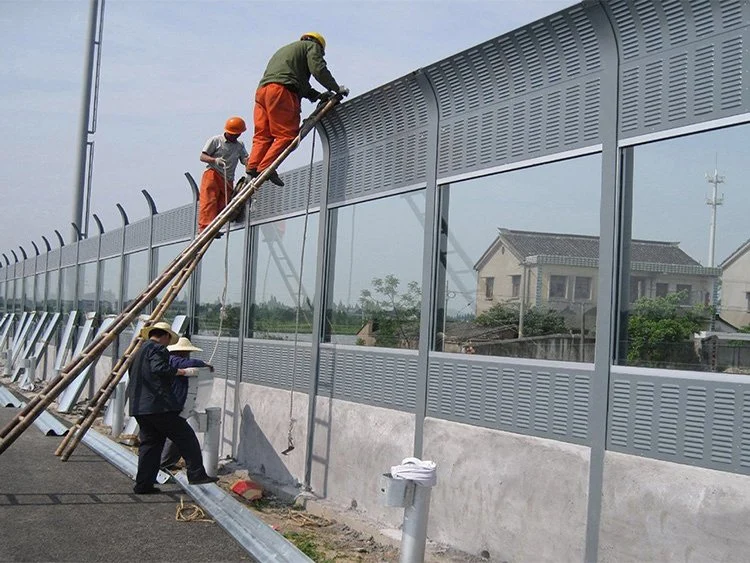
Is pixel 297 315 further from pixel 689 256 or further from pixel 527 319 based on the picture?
pixel 689 256

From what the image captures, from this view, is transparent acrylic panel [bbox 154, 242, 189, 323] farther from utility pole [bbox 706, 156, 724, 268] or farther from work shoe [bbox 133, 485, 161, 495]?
utility pole [bbox 706, 156, 724, 268]

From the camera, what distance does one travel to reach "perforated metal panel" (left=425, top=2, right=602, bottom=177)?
629cm

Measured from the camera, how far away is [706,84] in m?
5.40

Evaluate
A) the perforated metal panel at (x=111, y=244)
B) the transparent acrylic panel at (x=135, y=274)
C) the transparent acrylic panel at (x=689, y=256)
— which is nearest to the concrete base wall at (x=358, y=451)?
the transparent acrylic panel at (x=689, y=256)

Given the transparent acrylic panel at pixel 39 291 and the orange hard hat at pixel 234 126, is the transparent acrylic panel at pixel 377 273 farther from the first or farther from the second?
the transparent acrylic panel at pixel 39 291

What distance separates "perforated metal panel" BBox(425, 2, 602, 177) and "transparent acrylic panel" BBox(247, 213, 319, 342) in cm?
280

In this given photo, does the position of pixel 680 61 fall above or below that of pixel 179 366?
above

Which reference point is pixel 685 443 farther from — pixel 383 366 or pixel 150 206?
pixel 150 206

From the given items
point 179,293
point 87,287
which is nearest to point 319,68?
point 179,293

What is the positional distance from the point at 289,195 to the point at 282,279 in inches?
39.9

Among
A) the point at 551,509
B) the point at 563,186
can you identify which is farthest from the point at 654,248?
the point at 551,509

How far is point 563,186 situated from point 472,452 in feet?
7.05

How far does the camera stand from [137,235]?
1772cm

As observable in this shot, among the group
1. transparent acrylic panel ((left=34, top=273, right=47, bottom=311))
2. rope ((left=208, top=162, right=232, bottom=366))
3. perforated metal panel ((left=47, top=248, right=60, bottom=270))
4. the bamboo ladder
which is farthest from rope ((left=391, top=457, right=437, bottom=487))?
transparent acrylic panel ((left=34, top=273, right=47, bottom=311))
